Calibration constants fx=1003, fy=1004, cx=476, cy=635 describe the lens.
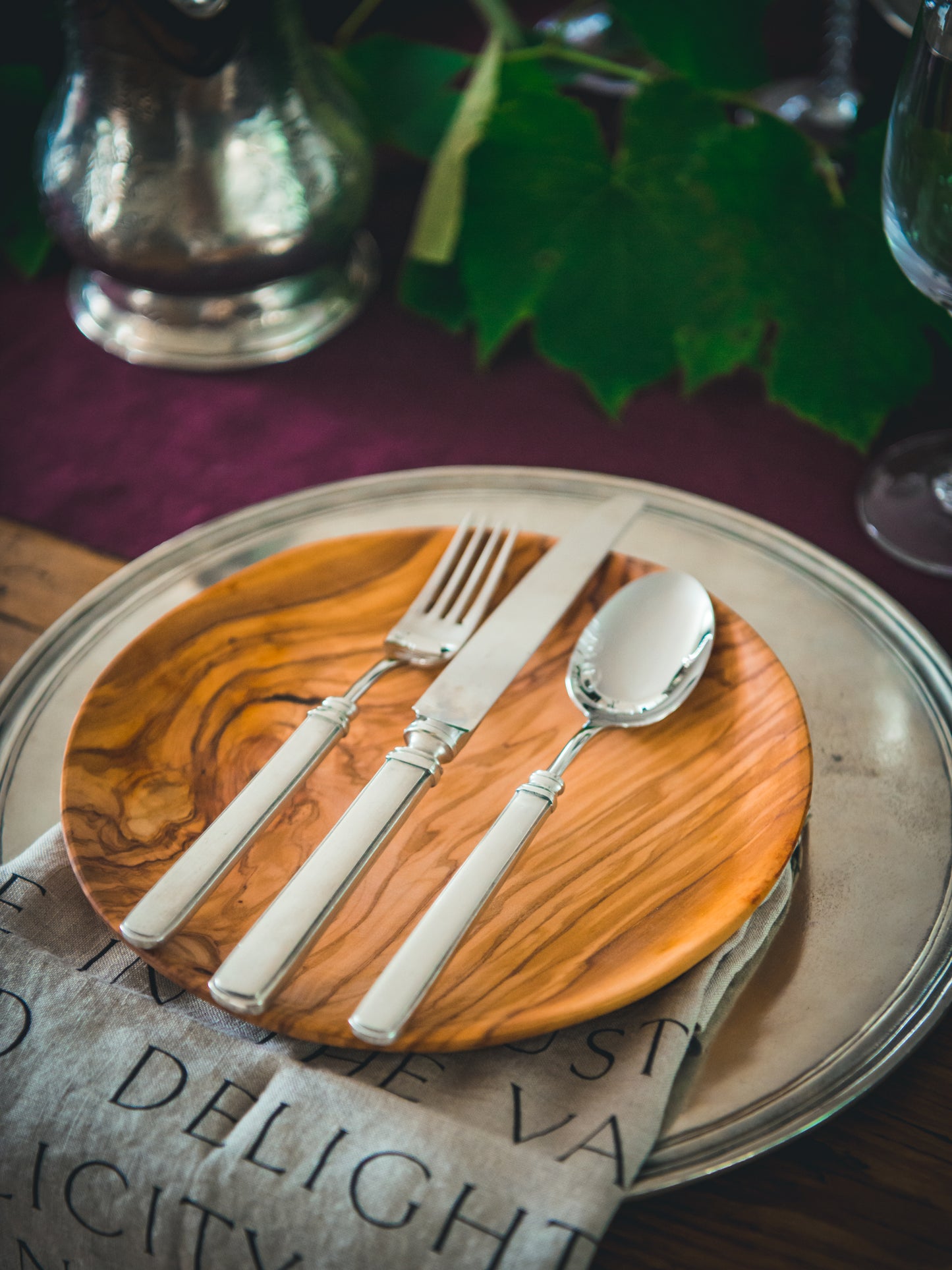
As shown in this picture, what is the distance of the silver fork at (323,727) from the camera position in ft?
0.82

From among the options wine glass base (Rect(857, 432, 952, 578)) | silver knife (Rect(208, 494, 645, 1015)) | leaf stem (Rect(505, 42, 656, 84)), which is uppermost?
leaf stem (Rect(505, 42, 656, 84))

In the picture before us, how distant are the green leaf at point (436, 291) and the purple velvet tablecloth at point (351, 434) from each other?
0.4 inches

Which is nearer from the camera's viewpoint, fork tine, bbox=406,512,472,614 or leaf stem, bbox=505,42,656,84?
fork tine, bbox=406,512,472,614

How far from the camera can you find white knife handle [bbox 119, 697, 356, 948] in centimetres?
25

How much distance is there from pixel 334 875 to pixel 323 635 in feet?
0.42

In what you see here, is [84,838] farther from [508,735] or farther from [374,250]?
[374,250]

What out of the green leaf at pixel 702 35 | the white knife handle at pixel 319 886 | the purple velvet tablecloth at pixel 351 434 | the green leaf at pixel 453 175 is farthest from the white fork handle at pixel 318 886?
the green leaf at pixel 702 35

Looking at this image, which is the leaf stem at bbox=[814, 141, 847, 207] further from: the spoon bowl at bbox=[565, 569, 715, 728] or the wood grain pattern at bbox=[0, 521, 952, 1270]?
the wood grain pattern at bbox=[0, 521, 952, 1270]

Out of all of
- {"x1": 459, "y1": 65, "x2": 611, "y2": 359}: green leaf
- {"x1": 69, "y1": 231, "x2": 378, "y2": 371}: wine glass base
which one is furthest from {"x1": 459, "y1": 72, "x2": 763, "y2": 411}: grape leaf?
{"x1": 69, "y1": 231, "x2": 378, "y2": 371}: wine glass base

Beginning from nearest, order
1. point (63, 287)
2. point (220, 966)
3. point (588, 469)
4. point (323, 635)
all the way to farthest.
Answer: point (220, 966) < point (323, 635) < point (588, 469) < point (63, 287)

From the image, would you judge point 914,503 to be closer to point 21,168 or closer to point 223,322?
point 223,322

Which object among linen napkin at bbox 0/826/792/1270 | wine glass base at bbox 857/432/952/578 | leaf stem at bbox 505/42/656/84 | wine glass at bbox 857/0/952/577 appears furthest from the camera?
leaf stem at bbox 505/42/656/84

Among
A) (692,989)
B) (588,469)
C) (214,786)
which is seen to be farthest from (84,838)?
(588,469)

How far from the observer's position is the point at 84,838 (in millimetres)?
278
